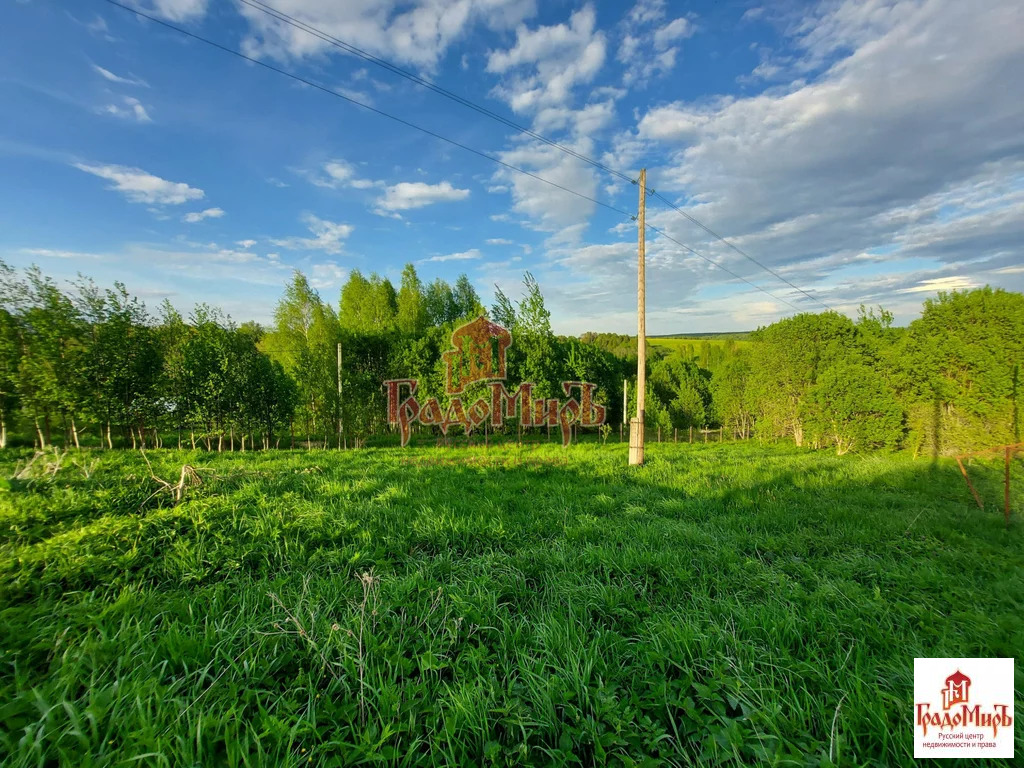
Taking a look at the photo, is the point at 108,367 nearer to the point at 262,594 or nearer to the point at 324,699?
the point at 262,594

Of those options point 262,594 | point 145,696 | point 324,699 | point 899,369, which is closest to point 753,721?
point 324,699

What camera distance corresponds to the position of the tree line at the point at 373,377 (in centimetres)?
872

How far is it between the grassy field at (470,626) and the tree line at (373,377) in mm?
6022

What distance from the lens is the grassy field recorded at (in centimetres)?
165

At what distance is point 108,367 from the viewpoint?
442 inches

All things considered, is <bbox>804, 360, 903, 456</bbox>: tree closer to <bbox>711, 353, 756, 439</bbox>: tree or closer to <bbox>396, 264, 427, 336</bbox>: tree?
<bbox>711, 353, 756, 439</bbox>: tree

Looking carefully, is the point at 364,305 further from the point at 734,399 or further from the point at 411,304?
the point at 734,399

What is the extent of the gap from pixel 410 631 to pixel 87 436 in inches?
651

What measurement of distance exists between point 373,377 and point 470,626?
1681cm

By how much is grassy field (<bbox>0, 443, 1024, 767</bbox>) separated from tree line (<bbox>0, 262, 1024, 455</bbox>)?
6.02 metres

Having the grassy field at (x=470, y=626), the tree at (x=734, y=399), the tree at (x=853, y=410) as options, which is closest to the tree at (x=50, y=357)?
the grassy field at (x=470, y=626)

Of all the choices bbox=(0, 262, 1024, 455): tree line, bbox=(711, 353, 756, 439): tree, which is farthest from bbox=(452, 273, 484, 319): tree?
bbox=(711, 353, 756, 439): tree

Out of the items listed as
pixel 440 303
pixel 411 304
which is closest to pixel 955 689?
pixel 411 304

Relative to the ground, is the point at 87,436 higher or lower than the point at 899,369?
lower
